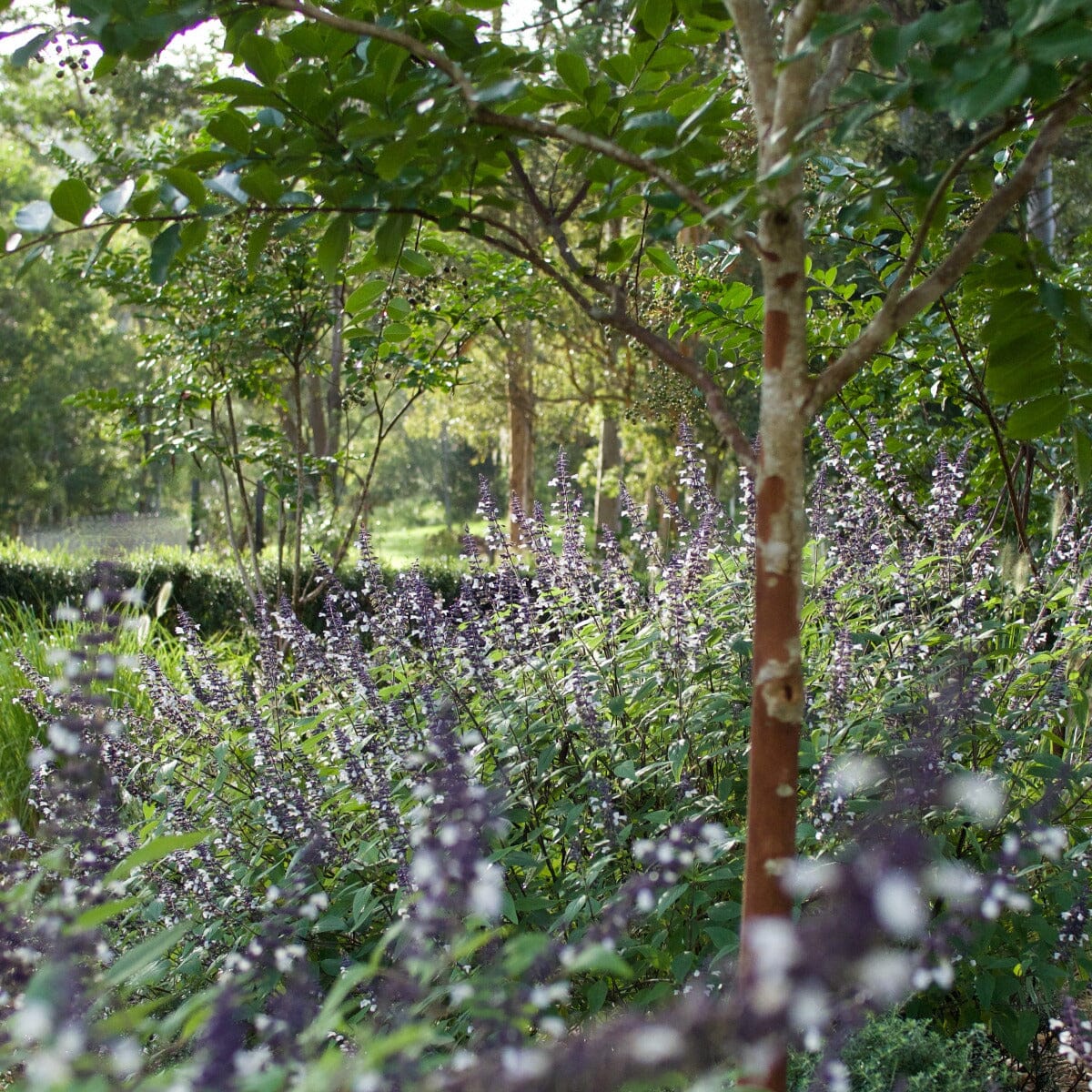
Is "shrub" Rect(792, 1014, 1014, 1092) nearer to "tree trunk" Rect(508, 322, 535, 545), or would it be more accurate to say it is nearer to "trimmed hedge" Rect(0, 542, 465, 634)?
"trimmed hedge" Rect(0, 542, 465, 634)

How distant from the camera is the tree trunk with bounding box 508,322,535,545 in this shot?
19.4m

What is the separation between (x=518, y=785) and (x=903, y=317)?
5.78ft

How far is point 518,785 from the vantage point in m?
2.78

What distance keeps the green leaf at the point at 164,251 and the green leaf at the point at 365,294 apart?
0.40 metres

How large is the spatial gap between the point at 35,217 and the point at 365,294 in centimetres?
63

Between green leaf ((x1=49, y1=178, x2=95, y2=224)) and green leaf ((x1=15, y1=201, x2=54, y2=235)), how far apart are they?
14mm

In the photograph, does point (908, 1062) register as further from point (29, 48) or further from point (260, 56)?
point (29, 48)

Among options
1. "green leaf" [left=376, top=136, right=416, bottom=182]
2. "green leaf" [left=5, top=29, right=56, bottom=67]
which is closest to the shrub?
"green leaf" [left=376, top=136, right=416, bottom=182]

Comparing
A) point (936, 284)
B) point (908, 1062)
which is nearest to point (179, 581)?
point (908, 1062)

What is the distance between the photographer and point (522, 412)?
1969cm

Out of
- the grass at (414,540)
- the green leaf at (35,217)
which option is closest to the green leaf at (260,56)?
the green leaf at (35,217)

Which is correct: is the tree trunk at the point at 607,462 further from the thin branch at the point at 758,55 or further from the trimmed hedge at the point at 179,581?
the thin branch at the point at 758,55

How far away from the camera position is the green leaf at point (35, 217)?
4.48 feet

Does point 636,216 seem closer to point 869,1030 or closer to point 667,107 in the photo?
point 667,107
